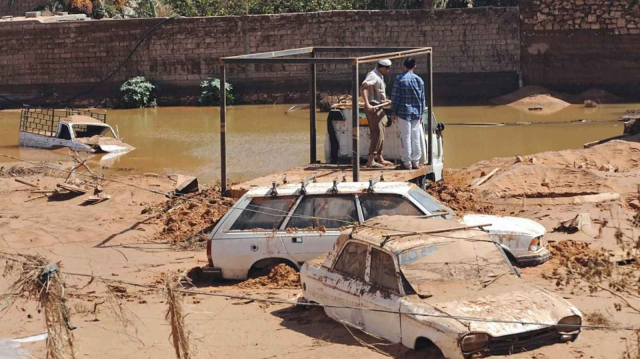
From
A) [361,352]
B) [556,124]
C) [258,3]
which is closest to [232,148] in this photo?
[556,124]

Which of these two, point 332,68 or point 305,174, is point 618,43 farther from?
point 305,174

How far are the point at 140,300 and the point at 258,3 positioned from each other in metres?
30.0

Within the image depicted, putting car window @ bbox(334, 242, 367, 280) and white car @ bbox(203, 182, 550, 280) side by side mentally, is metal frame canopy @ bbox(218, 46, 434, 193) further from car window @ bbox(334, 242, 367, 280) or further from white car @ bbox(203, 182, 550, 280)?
car window @ bbox(334, 242, 367, 280)

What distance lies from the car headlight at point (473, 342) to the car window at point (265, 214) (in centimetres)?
402

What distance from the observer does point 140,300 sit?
37.9ft

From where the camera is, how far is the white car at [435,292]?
27.8 ft

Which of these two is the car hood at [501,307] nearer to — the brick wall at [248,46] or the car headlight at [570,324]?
the car headlight at [570,324]

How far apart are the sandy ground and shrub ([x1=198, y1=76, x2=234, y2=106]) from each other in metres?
15.2

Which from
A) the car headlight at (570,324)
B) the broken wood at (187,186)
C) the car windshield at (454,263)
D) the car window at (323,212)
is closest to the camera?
the car headlight at (570,324)

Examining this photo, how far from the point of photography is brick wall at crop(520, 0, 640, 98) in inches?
1339

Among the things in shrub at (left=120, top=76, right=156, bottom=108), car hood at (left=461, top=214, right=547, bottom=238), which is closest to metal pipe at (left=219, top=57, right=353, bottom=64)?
car hood at (left=461, top=214, right=547, bottom=238)

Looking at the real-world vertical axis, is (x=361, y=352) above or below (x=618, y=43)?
below

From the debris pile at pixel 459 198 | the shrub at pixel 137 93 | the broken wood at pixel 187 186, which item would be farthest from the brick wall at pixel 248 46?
the debris pile at pixel 459 198

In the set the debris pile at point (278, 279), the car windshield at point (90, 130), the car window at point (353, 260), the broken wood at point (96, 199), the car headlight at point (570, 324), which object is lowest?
the debris pile at point (278, 279)
